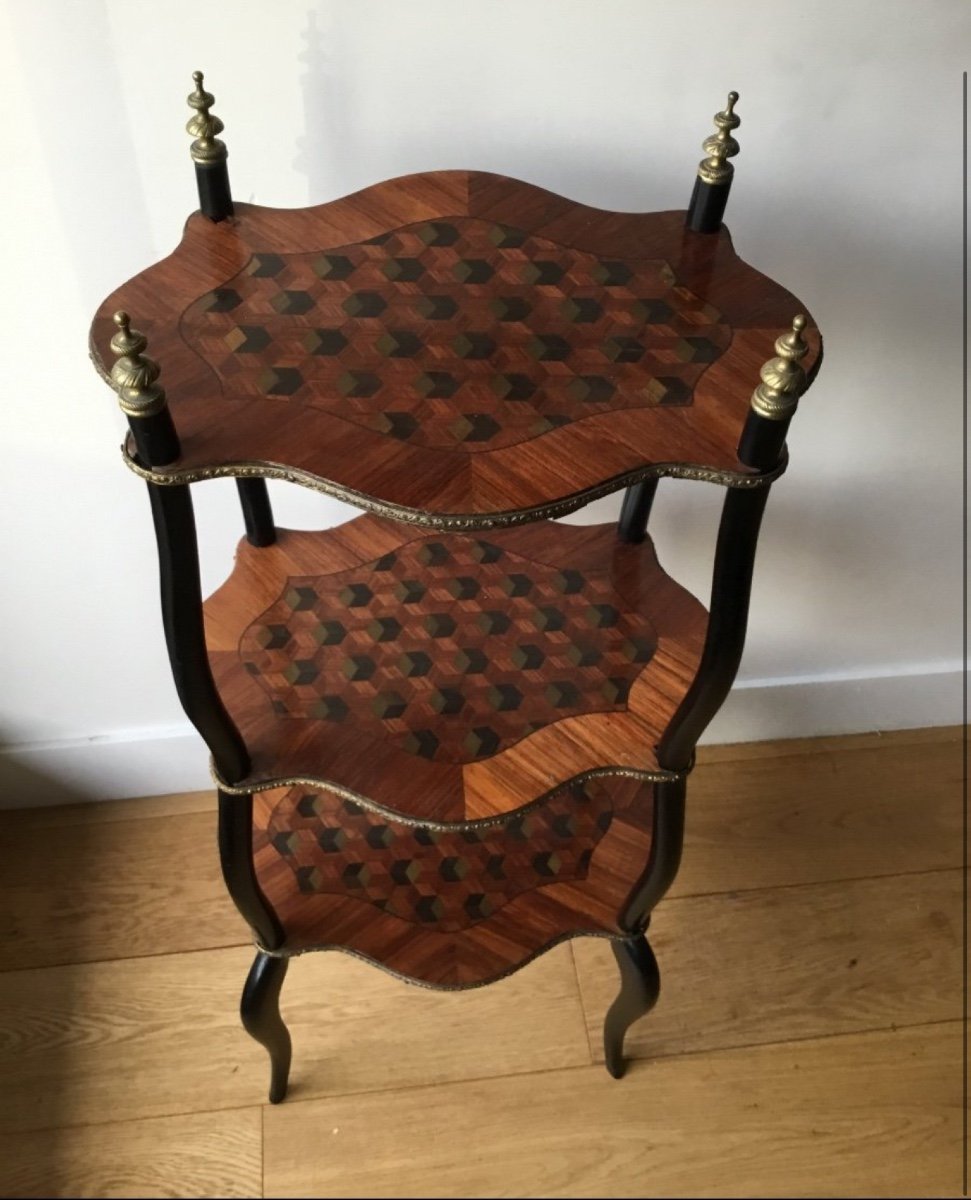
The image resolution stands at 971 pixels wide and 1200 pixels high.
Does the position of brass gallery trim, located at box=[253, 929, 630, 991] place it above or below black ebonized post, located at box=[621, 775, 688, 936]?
below

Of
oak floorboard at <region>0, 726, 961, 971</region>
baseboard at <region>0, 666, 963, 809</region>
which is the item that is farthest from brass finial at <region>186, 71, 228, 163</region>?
oak floorboard at <region>0, 726, 961, 971</region>

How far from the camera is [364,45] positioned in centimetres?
85

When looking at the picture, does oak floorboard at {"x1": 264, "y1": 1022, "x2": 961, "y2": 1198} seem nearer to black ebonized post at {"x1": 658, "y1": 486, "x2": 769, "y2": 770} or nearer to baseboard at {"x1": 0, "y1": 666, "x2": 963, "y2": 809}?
baseboard at {"x1": 0, "y1": 666, "x2": 963, "y2": 809}

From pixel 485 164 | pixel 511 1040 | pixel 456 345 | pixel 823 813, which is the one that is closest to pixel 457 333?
pixel 456 345

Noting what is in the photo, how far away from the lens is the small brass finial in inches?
23.0

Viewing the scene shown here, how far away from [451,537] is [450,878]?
33 cm

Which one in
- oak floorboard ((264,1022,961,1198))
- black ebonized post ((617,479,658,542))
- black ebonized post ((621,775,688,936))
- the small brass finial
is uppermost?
the small brass finial

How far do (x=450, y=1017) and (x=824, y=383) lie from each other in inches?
31.1

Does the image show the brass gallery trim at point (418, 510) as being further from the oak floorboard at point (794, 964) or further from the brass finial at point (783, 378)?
the oak floorboard at point (794, 964)

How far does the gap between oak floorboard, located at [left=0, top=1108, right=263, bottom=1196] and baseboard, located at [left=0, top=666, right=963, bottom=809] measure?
0.40 metres

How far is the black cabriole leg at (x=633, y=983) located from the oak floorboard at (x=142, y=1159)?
394mm

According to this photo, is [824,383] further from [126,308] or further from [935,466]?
[126,308]

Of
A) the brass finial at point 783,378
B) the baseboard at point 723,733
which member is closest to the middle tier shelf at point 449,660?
the brass finial at point 783,378

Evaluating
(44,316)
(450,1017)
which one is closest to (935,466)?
(450,1017)
